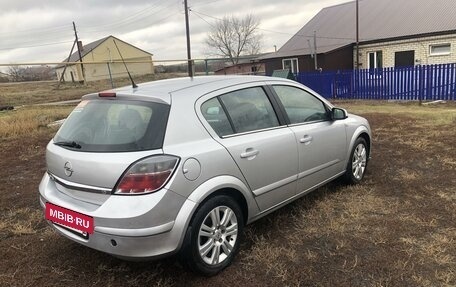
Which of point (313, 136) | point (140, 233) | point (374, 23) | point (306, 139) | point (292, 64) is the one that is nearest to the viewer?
point (140, 233)

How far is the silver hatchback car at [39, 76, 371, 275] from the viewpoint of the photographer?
258 cm

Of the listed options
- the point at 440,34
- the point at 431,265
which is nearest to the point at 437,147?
the point at 431,265

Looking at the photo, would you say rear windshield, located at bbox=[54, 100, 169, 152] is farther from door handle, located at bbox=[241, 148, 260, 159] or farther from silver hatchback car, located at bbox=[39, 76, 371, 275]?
door handle, located at bbox=[241, 148, 260, 159]

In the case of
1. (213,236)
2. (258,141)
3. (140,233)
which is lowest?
(213,236)

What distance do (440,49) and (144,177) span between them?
22592 mm

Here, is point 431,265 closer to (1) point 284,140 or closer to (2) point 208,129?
(1) point 284,140

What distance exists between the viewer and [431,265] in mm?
2988

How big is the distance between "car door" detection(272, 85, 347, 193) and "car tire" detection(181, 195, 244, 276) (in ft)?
3.17

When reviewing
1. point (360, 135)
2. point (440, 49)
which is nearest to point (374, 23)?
point (440, 49)

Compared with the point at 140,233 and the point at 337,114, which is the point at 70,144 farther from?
the point at 337,114

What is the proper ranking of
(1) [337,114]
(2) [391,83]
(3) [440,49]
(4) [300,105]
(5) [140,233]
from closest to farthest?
(5) [140,233], (4) [300,105], (1) [337,114], (2) [391,83], (3) [440,49]

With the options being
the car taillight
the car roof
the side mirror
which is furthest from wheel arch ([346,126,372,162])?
the car taillight

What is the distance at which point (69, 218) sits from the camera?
110 inches

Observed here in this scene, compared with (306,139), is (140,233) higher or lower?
lower
